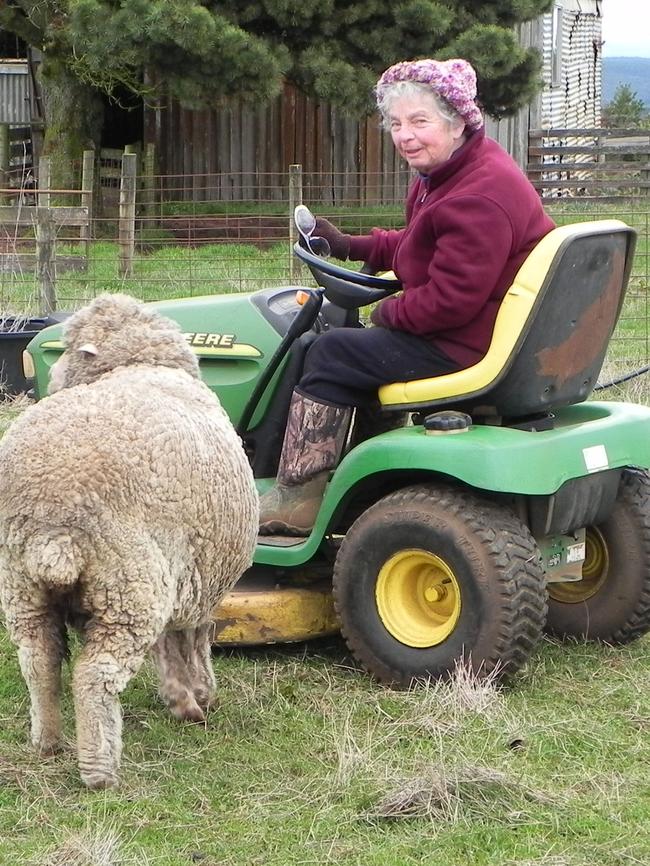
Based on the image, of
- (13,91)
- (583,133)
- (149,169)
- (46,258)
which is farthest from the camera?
(13,91)

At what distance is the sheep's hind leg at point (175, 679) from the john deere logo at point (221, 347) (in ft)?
3.88

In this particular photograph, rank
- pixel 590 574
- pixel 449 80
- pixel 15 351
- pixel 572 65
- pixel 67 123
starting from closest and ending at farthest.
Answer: pixel 449 80, pixel 590 574, pixel 15 351, pixel 67 123, pixel 572 65

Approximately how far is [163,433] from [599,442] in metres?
1.55

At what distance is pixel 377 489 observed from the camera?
4.56 meters

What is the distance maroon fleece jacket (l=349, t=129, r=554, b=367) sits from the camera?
4027 mm

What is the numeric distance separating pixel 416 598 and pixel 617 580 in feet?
2.51

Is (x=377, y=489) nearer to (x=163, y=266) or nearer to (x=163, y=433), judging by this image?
(x=163, y=433)

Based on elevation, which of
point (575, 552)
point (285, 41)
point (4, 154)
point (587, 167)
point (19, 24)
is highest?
point (19, 24)

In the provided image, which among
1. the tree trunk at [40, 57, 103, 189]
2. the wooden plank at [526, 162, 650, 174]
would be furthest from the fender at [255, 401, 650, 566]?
the tree trunk at [40, 57, 103, 189]

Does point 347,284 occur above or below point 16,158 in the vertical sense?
below

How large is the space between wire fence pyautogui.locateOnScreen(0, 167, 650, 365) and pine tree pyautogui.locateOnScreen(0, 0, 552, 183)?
1.31m

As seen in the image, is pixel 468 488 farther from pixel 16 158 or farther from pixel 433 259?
pixel 16 158

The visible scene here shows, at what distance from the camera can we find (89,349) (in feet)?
13.1

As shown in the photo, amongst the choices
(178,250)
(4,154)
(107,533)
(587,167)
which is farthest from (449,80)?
(4,154)
